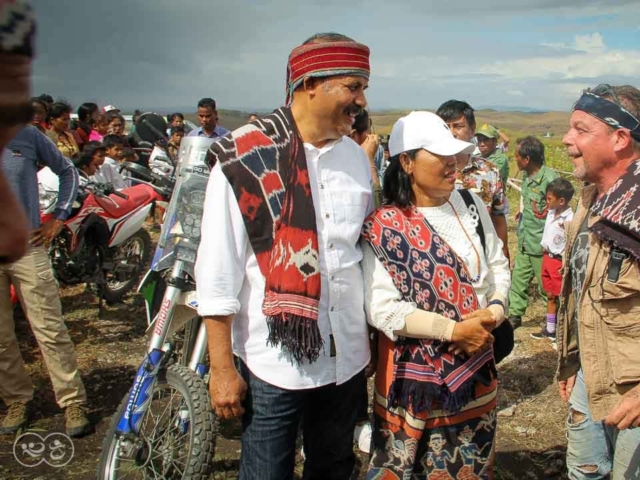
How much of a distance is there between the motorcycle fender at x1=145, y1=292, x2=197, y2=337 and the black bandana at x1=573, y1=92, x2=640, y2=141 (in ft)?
6.11

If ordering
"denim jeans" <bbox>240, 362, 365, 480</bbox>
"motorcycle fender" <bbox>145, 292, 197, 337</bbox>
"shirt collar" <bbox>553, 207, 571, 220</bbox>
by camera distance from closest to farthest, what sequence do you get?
"denim jeans" <bbox>240, 362, 365, 480</bbox> → "motorcycle fender" <bbox>145, 292, 197, 337</bbox> → "shirt collar" <bbox>553, 207, 571, 220</bbox>

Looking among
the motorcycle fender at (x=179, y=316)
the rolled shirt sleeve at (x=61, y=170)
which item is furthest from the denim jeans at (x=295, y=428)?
the rolled shirt sleeve at (x=61, y=170)

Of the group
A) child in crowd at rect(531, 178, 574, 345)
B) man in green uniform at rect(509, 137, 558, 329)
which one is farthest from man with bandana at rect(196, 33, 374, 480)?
man in green uniform at rect(509, 137, 558, 329)

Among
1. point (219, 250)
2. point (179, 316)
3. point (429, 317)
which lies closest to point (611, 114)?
point (429, 317)

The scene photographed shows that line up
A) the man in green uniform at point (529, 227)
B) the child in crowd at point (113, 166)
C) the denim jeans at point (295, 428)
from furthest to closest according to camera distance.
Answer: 1. the child in crowd at point (113, 166)
2. the man in green uniform at point (529, 227)
3. the denim jeans at point (295, 428)

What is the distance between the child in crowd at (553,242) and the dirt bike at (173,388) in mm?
3408

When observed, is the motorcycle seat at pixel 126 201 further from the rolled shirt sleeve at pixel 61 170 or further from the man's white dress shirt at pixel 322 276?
the man's white dress shirt at pixel 322 276

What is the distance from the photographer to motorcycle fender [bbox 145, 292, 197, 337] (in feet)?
8.71

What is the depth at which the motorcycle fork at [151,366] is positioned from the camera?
2.47m

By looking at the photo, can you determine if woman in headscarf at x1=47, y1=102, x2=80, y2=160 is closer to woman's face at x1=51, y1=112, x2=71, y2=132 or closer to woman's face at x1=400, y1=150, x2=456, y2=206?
woman's face at x1=51, y1=112, x2=71, y2=132

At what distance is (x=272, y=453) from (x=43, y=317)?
2.11m

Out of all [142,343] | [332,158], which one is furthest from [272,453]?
[142,343]

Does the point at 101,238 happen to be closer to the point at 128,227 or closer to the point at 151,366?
the point at 128,227

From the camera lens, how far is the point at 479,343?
2061 millimetres
